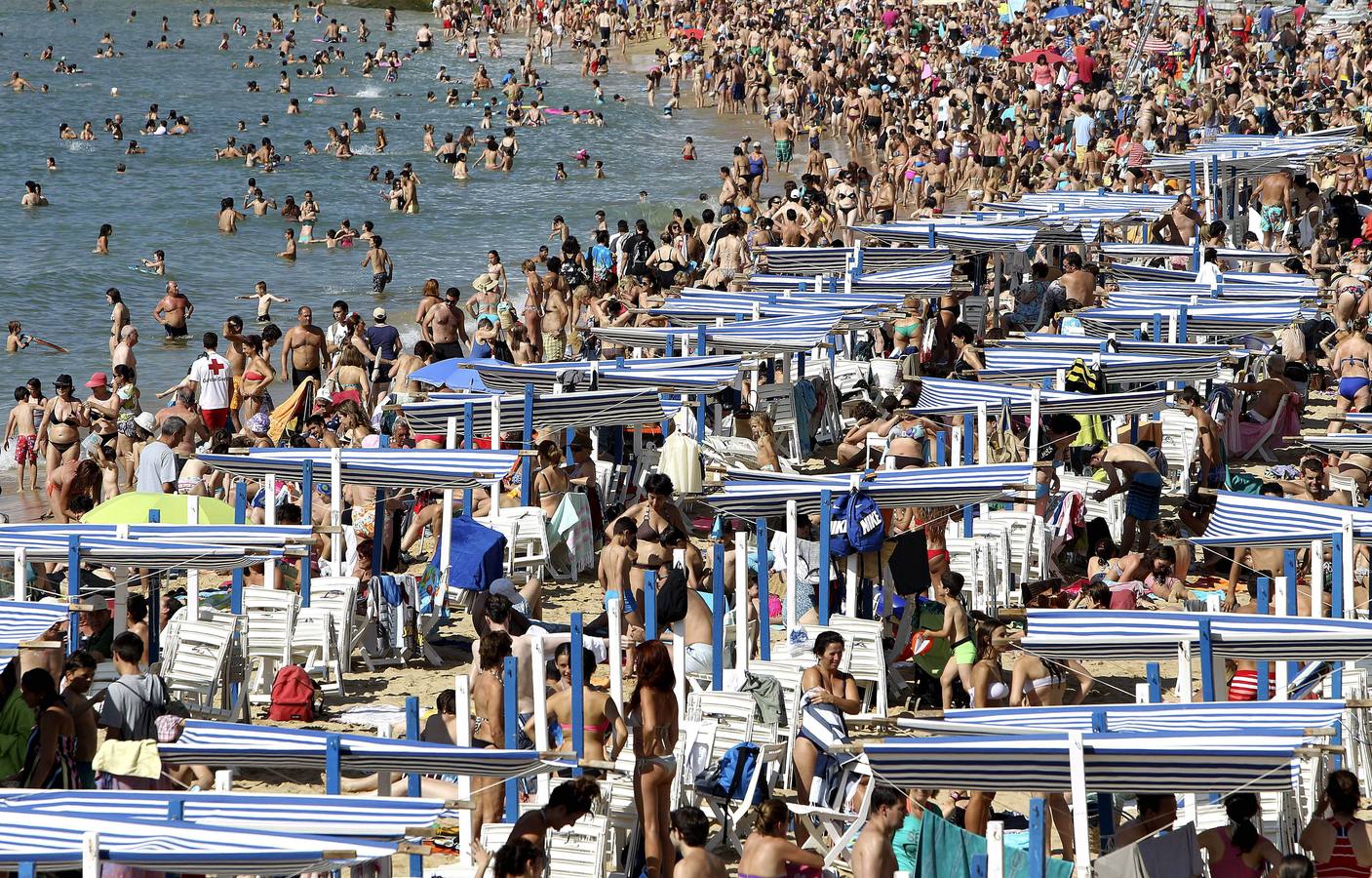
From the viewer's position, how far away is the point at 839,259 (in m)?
18.2

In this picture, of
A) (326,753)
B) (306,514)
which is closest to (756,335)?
(306,514)

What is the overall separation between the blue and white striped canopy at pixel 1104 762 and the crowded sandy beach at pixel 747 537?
0.02 metres

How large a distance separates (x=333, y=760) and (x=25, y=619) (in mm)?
2444

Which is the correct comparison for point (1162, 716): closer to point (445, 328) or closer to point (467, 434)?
point (467, 434)

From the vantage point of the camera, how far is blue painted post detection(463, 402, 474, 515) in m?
12.0

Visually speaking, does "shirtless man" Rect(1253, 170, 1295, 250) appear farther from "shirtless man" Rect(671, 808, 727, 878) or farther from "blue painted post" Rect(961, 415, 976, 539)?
"shirtless man" Rect(671, 808, 727, 878)

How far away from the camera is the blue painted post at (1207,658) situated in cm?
741

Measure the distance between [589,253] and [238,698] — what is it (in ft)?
46.0

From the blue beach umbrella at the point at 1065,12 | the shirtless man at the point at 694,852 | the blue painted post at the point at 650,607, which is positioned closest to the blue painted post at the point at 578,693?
the shirtless man at the point at 694,852

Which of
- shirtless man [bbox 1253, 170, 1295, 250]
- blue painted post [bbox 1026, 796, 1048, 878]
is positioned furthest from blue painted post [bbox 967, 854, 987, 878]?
shirtless man [bbox 1253, 170, 1295, 250]

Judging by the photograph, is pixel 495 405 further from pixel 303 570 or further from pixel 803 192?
pixel 803 192

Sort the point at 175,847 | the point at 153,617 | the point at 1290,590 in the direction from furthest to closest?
the point at 153,617 < the point at 1290,590 < the point at 175,847

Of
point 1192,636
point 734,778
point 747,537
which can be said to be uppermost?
point 1192,636

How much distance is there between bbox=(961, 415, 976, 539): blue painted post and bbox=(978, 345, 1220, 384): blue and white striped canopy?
0.39 metres
